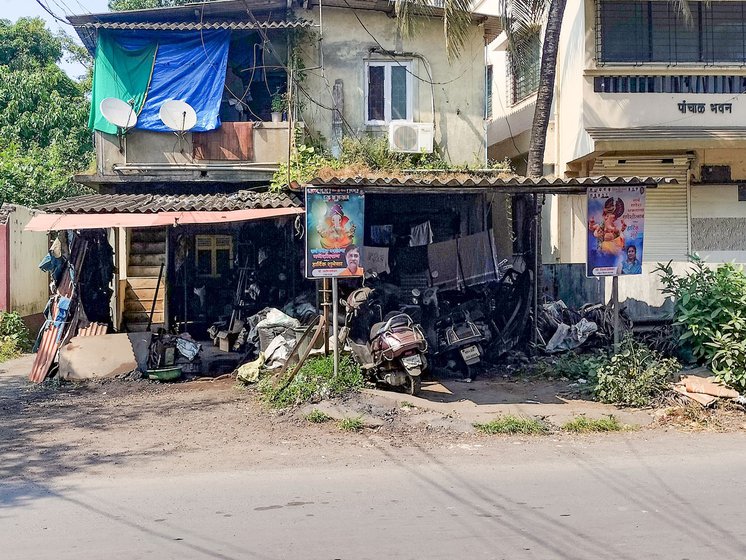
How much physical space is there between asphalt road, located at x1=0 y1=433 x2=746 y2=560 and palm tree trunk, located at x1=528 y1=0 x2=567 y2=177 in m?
6.59

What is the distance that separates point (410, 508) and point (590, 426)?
3.49 meters

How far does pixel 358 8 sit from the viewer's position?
1544 cm

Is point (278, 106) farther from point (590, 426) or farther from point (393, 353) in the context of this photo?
point (590, 426)

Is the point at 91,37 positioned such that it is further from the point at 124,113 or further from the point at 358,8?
the point at 358,8

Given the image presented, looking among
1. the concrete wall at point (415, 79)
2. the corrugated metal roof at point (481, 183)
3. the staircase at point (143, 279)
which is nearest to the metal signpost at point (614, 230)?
the corrugated metal roof at point (481, 183)

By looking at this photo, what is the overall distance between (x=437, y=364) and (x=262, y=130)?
21.0ft

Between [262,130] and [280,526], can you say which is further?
[262,130]

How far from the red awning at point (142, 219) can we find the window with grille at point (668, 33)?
788cm

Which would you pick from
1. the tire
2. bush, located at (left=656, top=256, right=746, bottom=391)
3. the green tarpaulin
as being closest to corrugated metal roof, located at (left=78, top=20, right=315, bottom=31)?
the green tarpaulin

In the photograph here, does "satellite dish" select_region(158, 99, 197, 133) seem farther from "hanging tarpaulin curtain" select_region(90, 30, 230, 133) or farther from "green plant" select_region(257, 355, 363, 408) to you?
"green plant" select_region(257, 355, 363, 408)

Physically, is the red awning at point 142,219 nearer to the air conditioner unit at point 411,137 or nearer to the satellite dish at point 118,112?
the satellite dish at point 118,112

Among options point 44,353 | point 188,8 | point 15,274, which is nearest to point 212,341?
point 44,353

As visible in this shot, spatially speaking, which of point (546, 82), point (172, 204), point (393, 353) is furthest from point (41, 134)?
point (393, 353)

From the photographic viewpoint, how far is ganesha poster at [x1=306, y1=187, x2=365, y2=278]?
943cm
